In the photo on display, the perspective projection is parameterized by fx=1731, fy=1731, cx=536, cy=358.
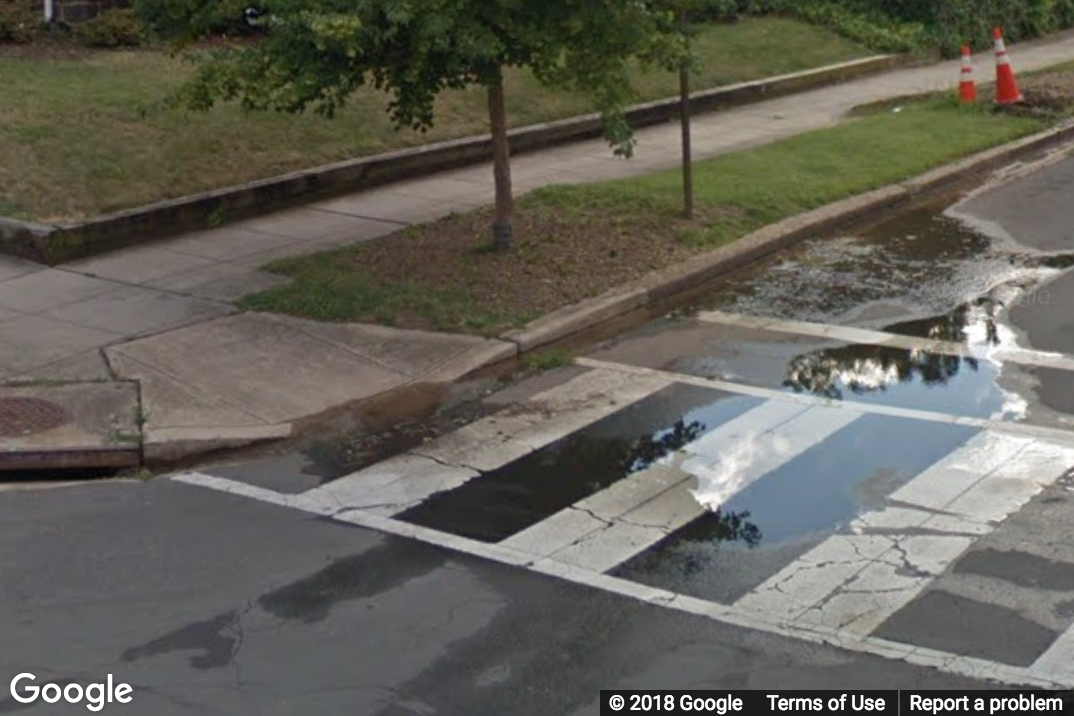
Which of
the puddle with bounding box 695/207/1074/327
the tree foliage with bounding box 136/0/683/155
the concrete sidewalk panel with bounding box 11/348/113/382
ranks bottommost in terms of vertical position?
the puddle with bounding box 695/207/1074/327

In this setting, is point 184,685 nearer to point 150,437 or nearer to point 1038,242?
point 150,437

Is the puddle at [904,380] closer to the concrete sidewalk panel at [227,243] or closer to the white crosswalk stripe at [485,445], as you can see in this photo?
the white crosswalk stripe at [485,445]

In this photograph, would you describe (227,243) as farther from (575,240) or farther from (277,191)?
(575,240)

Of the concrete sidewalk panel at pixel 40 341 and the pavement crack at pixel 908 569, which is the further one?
the concrete sidewalk panel at pixel 40 341

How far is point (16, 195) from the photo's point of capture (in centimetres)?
1483

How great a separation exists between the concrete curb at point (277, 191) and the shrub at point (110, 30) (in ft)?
14.3

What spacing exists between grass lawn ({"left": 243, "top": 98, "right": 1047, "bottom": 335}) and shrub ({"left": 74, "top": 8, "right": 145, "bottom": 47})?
21.2 ft

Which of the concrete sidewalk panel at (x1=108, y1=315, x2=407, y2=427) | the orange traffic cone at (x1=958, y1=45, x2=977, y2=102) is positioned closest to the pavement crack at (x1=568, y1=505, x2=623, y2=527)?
the concrete sidewalk panel at (x1=108, y1=315, x2=407, y2=427)

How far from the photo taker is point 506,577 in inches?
325

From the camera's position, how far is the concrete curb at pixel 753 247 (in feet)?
42.0

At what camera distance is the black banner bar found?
6750 millimetres

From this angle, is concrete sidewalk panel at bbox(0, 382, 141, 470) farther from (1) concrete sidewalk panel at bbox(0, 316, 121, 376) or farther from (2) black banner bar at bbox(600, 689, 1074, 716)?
(2) black banner bar at bbox(600, 689, 1074, 716)

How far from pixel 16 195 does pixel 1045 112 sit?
12.8 m

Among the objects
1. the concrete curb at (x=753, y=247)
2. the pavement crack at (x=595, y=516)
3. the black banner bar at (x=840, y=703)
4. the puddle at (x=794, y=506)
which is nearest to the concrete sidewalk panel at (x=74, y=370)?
the concrete curb at (x=753, y=247)
